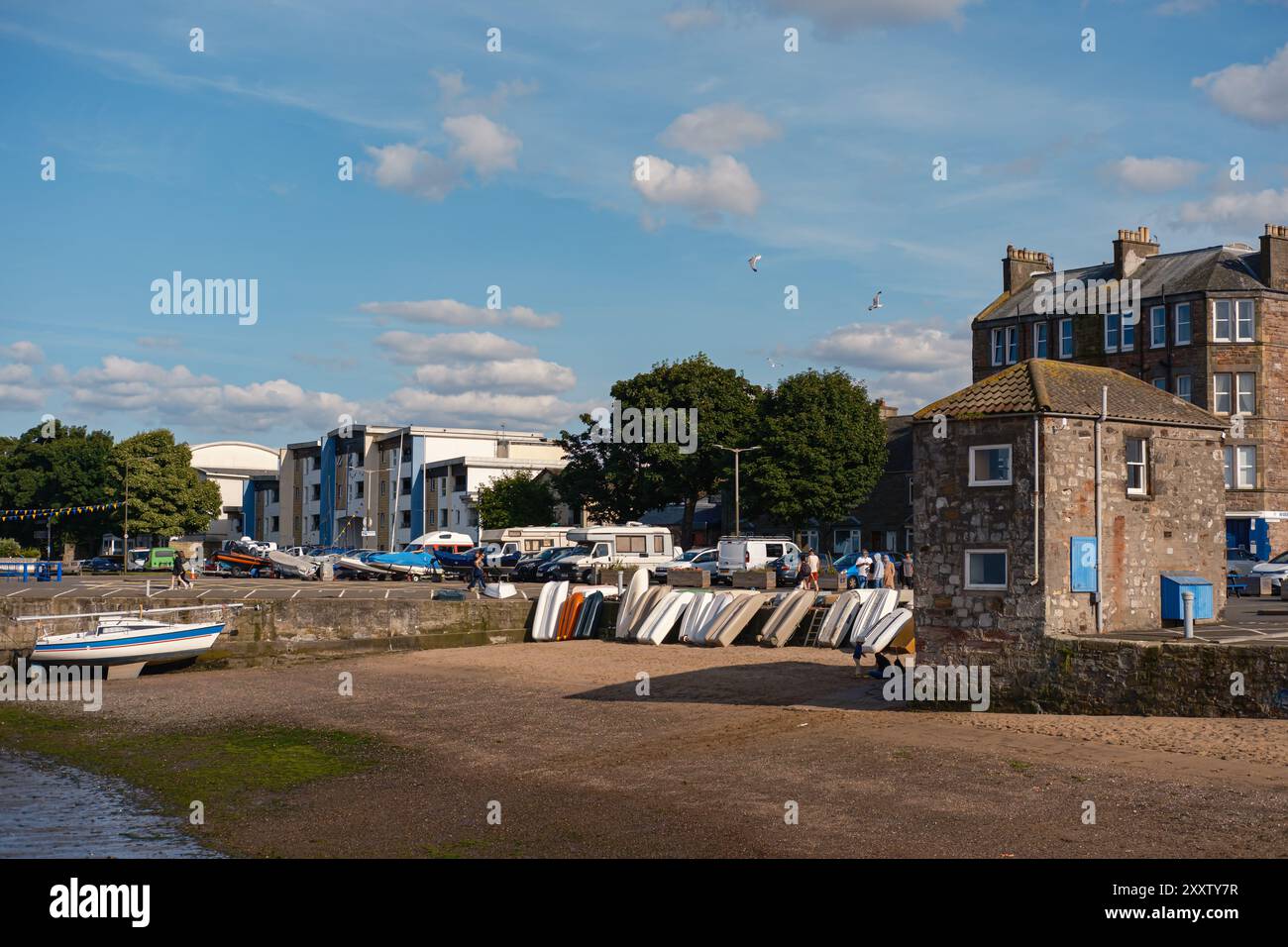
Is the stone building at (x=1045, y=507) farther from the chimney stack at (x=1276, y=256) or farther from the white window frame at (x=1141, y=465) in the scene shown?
the chimney stack at (x=1276, y=256)

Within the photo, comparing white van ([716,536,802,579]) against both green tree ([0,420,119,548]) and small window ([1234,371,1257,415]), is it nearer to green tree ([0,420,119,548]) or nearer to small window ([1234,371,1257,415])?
small window ([1234,371,1257,415])

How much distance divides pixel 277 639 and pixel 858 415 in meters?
42.1

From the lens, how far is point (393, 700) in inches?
1063

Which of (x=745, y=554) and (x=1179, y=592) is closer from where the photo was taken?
Result: (x=1179, y=592)

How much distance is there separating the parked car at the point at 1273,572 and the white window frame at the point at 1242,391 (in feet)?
65.4

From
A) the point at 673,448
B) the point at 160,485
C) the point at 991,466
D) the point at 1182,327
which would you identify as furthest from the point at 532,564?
the point at 160,485

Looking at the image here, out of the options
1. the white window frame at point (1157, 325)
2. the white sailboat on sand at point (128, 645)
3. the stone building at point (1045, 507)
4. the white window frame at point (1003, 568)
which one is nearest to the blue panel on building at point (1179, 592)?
the stone building at point (1045, 507)

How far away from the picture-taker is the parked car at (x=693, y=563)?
181ft

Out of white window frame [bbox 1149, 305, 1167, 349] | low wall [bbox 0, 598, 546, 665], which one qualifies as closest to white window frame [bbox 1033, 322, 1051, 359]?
white window frame [bbox 1149, 305, 1167, 349]

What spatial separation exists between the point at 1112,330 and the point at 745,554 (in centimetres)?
2777

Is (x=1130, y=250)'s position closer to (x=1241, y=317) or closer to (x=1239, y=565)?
(x=1241, y=317)

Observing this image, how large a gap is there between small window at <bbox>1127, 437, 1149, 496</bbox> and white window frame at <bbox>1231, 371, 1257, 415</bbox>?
151ft

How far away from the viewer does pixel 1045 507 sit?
20156mm
